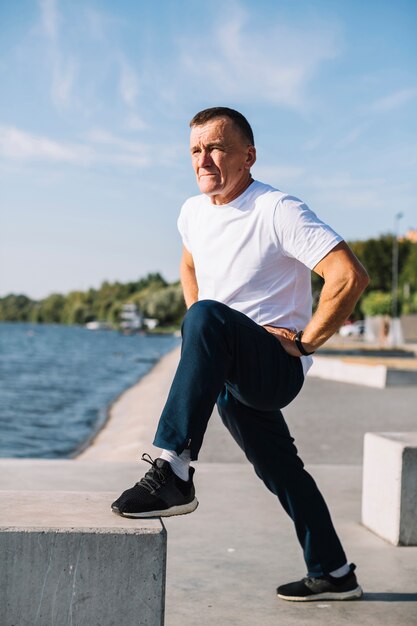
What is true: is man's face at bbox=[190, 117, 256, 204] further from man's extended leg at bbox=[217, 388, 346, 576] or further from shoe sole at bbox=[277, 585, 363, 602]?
shoe sole at bbox=[277, 585, 363, 602]

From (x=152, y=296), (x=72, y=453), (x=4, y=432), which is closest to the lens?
(x=72, y=453)

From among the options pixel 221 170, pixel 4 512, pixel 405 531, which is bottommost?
pixel 405 531

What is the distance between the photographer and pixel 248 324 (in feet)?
11.8

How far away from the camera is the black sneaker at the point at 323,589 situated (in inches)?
166

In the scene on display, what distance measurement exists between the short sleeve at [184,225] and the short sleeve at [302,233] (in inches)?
22.3

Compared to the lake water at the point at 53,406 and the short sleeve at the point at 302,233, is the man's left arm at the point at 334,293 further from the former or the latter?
the lake water at the point at 53,406

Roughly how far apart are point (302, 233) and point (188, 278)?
962 mm

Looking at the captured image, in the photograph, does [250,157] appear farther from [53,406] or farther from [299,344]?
[53,406]

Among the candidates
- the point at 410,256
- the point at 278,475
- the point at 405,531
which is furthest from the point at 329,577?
the point at 410,256

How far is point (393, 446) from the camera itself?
5473 mm

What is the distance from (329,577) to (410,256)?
114 metres

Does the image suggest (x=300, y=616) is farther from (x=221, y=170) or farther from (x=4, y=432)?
(x=4, y=432)

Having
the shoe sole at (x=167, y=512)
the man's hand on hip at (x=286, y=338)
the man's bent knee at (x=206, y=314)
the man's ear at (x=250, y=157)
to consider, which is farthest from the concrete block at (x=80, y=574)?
the man's ear at (x=250, y=157)

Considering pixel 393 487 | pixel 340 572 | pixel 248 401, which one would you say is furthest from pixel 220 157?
pixel 393 487
